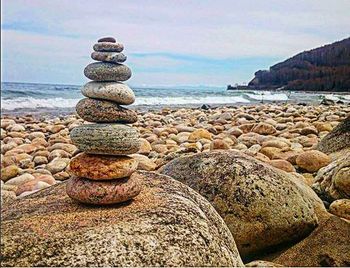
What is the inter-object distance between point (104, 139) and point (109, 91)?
0.74 ft

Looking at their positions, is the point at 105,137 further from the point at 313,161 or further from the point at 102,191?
the point at 313,161

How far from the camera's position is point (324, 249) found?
2381 mm

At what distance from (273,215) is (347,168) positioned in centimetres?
82

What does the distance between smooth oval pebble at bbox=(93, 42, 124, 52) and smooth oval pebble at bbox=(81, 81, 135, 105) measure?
0.15 m

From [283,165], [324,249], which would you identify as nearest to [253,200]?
[324,249]

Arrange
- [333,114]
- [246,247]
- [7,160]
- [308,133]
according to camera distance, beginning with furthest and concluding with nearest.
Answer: [333,114], [308,133], [7,160], [246,247]

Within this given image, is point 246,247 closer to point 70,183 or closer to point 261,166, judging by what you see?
point 261,166

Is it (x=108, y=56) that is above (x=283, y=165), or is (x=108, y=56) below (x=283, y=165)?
above

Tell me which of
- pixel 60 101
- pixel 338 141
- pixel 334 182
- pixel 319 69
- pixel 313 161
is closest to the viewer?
pixel 334 182

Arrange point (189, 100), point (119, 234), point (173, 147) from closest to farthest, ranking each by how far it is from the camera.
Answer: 1. point (119, 234)
2. point (173, 147)
3. point (189, 100)

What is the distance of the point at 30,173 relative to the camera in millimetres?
4480

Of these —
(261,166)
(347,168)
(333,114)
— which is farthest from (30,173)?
(333,114)

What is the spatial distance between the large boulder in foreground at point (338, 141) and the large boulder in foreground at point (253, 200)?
1.79m

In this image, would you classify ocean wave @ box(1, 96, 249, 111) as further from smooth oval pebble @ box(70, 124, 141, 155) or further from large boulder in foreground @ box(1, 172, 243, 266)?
large boulder in foreground @ box(1, 172, 243, 266)
